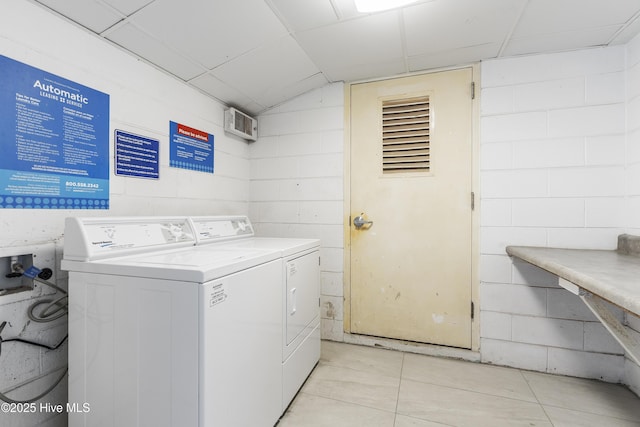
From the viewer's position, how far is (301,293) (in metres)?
1.81

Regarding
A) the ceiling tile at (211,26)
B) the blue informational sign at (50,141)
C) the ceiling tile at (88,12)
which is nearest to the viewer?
the blue informational sign at (50,141)

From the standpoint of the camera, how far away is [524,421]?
1.52 metres

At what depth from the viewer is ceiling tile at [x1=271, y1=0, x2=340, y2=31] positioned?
1.57 meters

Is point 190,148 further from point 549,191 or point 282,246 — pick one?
point 549,191

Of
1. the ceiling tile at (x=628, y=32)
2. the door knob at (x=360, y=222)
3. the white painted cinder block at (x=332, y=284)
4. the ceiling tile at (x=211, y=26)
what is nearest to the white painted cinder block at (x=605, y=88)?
the ceiling tile at (x=628, y=32)

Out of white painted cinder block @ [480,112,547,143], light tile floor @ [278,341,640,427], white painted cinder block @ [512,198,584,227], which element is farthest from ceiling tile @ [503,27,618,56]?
light tile floor @ [278,341,640,427]

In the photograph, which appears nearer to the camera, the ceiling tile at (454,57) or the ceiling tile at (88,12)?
the ceiling tile at (88,12)

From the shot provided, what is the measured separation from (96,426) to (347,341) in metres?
1.71

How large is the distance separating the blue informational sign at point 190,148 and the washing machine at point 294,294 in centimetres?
43

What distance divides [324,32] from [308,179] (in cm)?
110

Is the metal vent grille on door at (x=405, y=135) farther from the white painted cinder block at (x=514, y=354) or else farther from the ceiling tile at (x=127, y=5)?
the ceiling tile at (x=127, y=5)

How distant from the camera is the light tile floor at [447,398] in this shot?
5.03 feet

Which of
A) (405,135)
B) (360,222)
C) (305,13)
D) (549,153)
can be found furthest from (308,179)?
(549,153)

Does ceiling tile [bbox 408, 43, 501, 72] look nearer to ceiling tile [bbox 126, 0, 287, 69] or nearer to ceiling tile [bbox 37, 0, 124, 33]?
ceiling tile [bbox 126, 0, 287, 69]
